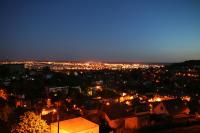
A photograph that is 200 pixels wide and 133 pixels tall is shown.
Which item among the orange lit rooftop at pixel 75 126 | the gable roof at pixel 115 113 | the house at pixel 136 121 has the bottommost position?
the house at pixel 136 121

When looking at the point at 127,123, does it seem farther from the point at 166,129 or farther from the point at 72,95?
the point at 72,95

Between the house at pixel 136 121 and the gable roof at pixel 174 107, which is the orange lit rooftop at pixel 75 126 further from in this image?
the gable roof at pixel 174 107

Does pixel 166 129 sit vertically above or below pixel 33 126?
below

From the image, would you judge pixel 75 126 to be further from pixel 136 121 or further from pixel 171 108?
pixel 171 108

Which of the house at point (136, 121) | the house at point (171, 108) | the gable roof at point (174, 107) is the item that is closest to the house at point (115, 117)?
the house at point (136, 121)

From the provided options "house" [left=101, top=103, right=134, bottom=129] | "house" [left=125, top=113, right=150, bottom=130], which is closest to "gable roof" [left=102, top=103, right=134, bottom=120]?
"house" [left=101, top=103, right=134, bottom=129]

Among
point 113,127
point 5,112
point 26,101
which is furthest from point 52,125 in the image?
point 26,101

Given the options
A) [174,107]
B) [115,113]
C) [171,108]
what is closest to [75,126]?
[115,113]

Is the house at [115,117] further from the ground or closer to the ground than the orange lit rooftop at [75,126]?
closer to the ground
